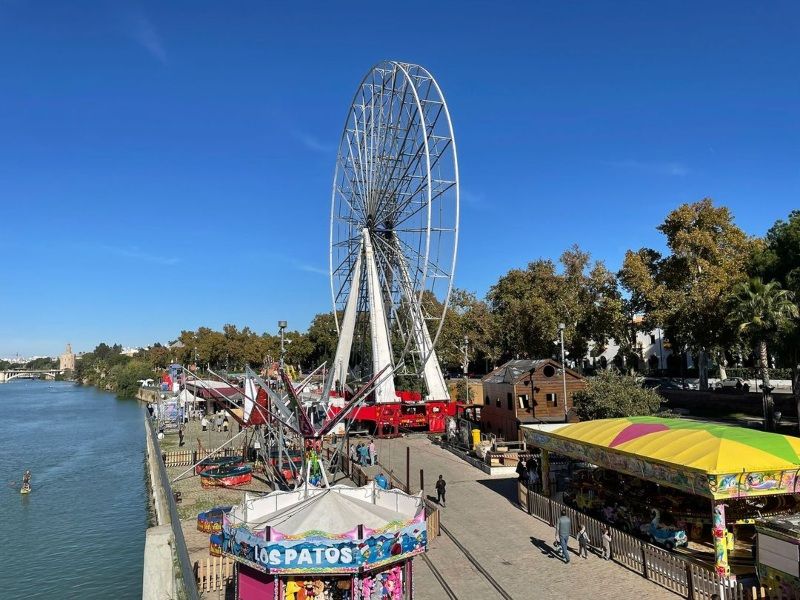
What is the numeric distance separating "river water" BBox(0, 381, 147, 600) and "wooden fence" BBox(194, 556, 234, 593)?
8.55 metres

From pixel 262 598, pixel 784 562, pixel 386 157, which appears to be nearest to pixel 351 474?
pixel 262 598

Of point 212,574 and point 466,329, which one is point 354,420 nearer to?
point 212,574

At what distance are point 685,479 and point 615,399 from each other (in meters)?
17.2

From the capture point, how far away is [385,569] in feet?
38.3

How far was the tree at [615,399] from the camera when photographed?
31.3m

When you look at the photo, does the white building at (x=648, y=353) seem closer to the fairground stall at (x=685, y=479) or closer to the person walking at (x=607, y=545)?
the fairground stall at (x=685, y=479)

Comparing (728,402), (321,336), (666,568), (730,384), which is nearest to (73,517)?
(666,568)

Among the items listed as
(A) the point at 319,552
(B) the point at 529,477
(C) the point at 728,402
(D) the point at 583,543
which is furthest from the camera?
(C) the point at 728,402

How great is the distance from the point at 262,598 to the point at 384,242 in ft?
114

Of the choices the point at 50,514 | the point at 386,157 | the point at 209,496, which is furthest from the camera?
the point at 386,157

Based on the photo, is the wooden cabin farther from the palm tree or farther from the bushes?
the bushes

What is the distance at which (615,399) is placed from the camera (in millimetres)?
31531

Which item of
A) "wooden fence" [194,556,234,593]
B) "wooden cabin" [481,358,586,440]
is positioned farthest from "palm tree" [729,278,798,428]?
"wooden fence" [194,556,234,593]

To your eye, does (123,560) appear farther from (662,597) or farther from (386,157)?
(386,157)
